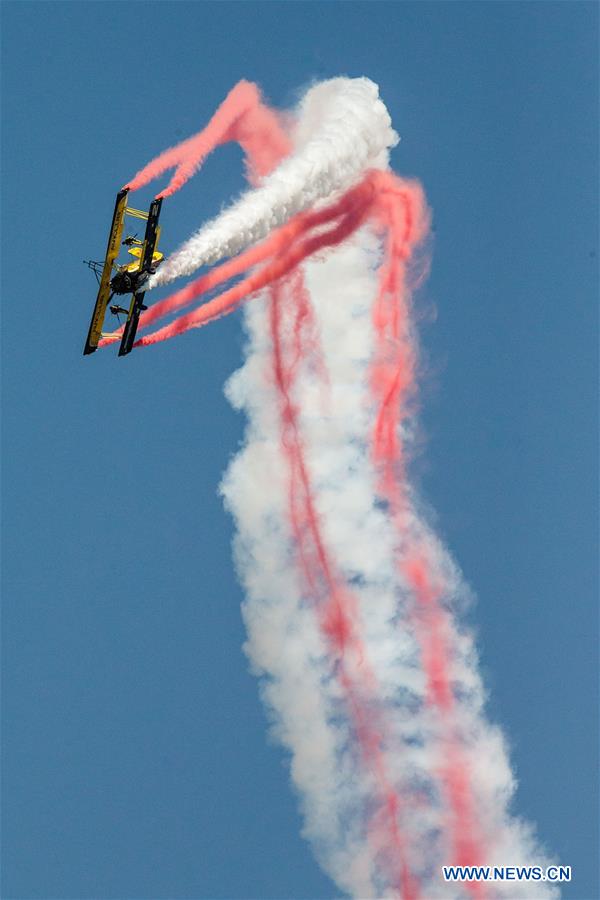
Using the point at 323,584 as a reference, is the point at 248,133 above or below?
above

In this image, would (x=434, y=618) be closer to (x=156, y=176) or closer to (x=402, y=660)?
(x=402, y=660)

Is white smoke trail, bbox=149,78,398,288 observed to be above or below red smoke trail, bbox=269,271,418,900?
above

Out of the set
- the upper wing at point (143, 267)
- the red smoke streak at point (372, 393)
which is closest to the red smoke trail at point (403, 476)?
the red smoke streak at point (372, 393)

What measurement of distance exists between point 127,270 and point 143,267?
0.74 m

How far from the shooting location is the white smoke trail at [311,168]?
8362 cm

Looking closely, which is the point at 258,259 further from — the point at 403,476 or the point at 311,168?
the point at 403,476

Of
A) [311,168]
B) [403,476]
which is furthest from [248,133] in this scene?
[403,476]

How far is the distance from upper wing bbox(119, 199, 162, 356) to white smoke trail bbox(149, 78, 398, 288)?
0.61m

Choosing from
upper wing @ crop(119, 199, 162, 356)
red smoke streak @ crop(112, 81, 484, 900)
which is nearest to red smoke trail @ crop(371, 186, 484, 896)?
red smoke streak @ crop(112, 81, 484, 900)

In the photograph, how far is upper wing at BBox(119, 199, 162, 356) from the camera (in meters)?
83.4

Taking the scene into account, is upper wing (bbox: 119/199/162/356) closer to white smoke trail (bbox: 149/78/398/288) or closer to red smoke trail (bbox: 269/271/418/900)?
white smoke trail (bbox: 149/78/398/288)

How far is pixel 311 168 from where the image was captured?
84.2 m

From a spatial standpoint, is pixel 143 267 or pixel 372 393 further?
pixel 372 393

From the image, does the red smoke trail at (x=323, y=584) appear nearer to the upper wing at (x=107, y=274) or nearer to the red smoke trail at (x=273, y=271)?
the red smoke trail at (x=273, y=271)
